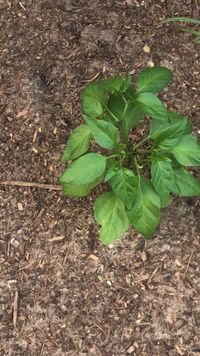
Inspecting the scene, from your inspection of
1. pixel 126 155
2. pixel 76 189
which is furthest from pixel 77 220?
pixel 126 155

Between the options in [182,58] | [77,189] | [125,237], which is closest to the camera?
[77,189]

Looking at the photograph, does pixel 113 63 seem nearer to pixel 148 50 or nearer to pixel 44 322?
pixel 148 50

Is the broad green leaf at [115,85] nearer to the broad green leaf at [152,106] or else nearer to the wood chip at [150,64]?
the broad green leaf at [152,106]

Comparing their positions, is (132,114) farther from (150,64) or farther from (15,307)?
(15,307)

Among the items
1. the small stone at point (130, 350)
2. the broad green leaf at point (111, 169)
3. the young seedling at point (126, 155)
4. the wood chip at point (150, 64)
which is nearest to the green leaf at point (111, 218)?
the young seedling at point (126, 155)

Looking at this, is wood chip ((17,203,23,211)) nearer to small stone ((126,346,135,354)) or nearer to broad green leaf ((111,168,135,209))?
broad green leaf ((111,168,135,209))

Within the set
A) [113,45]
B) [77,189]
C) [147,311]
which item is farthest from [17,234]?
[113,45]
